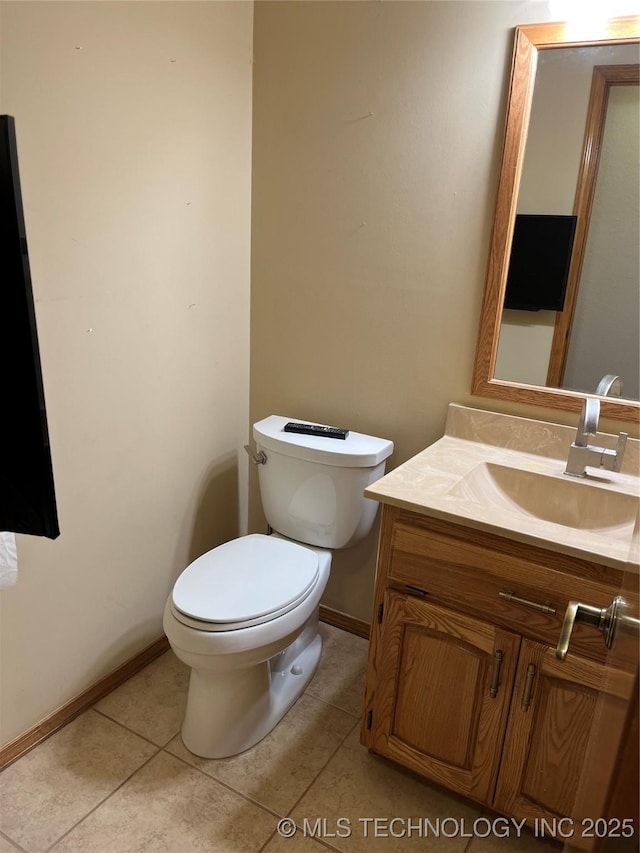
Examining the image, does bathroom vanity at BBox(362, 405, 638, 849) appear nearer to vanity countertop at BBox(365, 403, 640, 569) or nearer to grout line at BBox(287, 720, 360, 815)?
vanity countertop at BBox(365, 403, 640, 569)

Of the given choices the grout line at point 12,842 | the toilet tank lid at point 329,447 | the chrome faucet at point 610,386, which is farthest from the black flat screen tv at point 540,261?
the grout line at point 12,842

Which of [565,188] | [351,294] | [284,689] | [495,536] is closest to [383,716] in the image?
[284,689]

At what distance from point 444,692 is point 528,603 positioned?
339 millimetres

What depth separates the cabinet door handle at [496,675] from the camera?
4.41ft

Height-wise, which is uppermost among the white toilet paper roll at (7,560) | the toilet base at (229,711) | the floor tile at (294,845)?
the white toilet paper roll at (7,560)

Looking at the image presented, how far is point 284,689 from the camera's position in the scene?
6.01ft

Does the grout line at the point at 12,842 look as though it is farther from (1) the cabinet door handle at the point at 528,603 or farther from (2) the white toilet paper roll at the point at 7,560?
(1) the cabinet door handle at the point at 528,603

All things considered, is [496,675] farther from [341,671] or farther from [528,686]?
[341,671]

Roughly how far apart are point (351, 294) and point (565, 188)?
673 mm

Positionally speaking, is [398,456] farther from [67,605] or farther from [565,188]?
[67,605]

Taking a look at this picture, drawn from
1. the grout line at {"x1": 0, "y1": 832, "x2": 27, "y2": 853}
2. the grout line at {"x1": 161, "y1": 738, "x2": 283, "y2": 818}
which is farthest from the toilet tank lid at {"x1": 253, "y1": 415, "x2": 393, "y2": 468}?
the grout line at {"x1": 0, "y1": 832, "x2": 27, "y2": 853}

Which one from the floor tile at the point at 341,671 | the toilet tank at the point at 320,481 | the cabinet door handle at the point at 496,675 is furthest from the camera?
the floor tile at the point at 341,671

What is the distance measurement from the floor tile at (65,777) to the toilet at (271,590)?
0.18 m

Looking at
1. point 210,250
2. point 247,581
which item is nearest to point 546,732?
point 247,581
